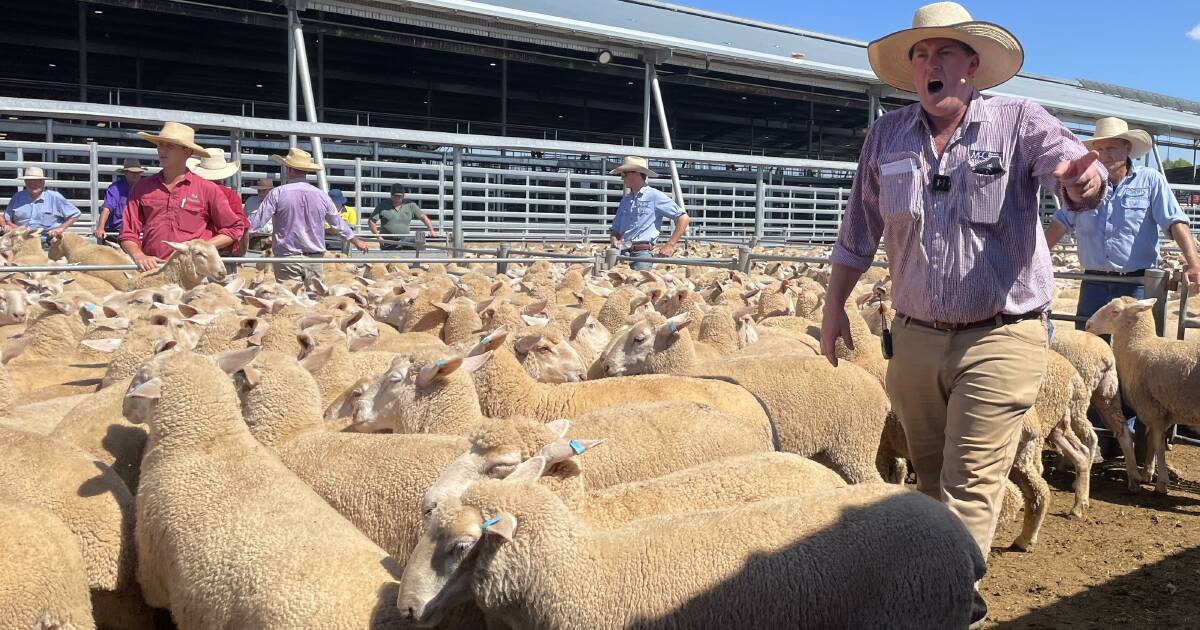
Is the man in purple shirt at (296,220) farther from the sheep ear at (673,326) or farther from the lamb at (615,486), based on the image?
the lamb at (615,486)

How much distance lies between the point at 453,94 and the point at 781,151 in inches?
499

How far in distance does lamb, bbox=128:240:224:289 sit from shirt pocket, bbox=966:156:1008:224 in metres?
5.52

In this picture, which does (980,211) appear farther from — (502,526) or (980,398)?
(502,526)

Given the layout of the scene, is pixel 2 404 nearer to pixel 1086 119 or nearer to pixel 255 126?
pixel 255 126

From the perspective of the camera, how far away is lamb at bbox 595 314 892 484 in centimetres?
439

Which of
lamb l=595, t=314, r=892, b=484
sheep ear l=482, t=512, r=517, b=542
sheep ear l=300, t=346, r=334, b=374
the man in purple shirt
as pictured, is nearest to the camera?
sheep ear l=482, t=512, r=517, b=542

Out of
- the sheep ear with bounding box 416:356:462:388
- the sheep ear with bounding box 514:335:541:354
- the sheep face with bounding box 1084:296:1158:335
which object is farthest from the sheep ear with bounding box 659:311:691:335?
the sheep face with bounding box 1084:296:1158:335

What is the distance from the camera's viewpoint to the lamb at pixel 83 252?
9625 millimetres

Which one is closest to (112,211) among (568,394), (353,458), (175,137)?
(175,137)

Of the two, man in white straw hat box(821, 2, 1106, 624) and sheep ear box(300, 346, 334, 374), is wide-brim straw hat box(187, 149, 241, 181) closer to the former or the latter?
sheep ear box(300, 346, 334, 374)

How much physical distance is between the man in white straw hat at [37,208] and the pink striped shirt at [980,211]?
1082cm

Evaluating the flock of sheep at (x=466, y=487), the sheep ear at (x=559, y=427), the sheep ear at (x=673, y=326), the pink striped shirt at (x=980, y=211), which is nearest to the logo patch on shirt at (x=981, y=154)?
the pink striped shirt at (x=980, y=211)

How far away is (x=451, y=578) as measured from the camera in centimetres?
226

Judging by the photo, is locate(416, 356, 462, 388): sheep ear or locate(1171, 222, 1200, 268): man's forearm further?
locate(1171, 222, 1200, 268): man's forearm
